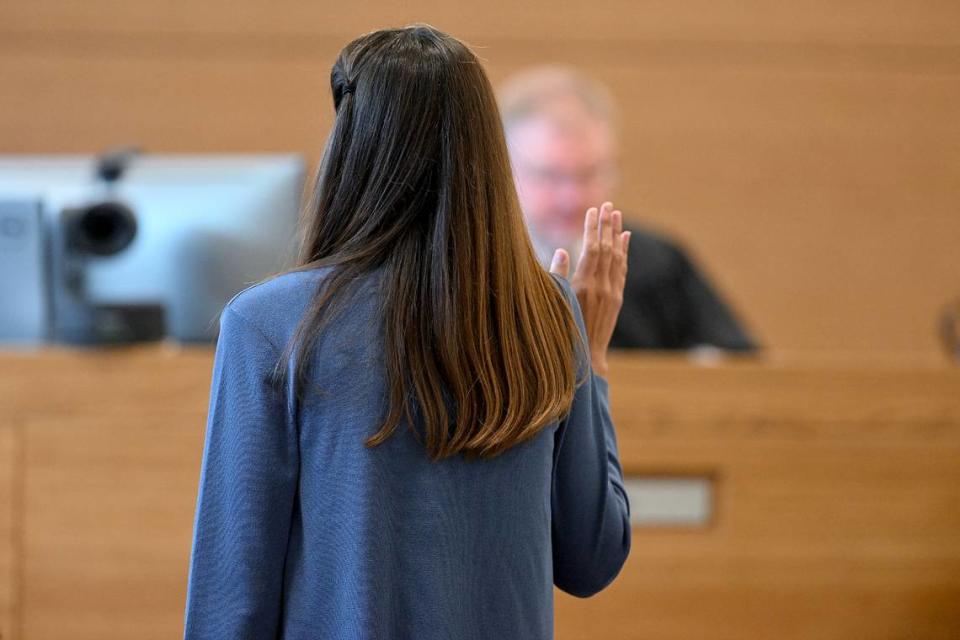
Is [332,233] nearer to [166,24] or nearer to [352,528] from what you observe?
[352,528]

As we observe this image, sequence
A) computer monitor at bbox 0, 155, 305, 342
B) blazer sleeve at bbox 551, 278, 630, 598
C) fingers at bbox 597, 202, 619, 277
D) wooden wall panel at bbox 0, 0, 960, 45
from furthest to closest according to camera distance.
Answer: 1. wooden wall panel at bbox 0, 0, 960, 45
2. computer monitor at bbox 0, 155, 305, 342
3. fingers at bbox 597, 202, 619, 277
4. blazer sleeve at bbox 551, 278, 630, 598

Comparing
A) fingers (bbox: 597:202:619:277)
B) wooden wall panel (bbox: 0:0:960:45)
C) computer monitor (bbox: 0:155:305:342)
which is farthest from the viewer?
wooden wall panel (bbox: 0:0:960:45)

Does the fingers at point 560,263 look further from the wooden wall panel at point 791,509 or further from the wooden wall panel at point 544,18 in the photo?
the wooden wall panel at point 544,18

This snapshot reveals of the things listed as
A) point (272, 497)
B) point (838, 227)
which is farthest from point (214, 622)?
point (838, 227)

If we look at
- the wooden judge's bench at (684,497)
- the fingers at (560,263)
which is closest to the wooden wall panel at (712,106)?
the wooden judge's bench at (684,497)

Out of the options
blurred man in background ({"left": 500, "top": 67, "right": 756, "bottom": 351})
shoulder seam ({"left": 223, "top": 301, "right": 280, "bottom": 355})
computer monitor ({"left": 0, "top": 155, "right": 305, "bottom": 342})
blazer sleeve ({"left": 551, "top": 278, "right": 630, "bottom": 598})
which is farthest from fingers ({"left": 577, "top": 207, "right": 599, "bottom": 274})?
blurred man in background ({"left": 500, "top": 67, "right": 756, "bottom": 351})

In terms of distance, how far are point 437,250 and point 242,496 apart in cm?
30

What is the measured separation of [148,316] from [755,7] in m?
2.51

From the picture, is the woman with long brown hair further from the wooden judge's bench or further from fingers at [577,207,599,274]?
the wooden judge's bench

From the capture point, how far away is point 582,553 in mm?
1213

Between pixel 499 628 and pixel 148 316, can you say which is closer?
pixel 499 628

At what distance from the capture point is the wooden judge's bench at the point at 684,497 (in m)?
1.94

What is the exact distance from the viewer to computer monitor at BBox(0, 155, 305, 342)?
7.52 ft

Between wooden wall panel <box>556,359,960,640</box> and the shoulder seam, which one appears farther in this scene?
wooden wall panel <box>556,359,960,640</box>
